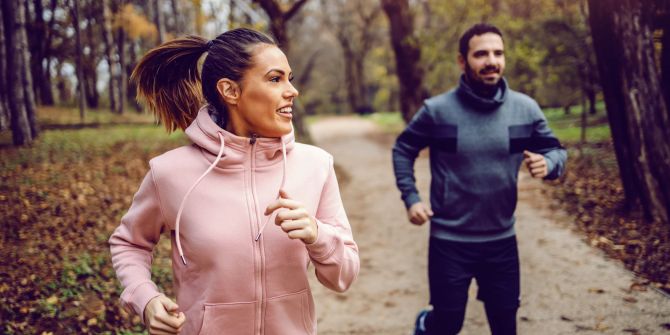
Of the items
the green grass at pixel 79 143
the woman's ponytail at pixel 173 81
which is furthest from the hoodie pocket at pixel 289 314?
the green grass at pixel 79 143

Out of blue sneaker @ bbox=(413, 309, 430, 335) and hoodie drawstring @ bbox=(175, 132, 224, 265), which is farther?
blue sneaker @ bbox=(413, 309, 430, 335)

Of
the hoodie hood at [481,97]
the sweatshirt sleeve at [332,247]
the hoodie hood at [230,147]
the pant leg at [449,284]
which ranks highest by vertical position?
the hoodie hood at [481,97]

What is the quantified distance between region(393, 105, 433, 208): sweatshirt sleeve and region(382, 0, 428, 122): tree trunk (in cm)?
1296

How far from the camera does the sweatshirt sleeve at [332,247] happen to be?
1.87 meters

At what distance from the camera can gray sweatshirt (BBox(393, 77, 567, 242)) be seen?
3271mm

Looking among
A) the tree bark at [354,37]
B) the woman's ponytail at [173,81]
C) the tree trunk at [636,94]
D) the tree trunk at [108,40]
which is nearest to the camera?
the woman's ponytail at [173,81]

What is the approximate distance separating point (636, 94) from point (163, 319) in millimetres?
5984

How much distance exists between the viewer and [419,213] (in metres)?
3.46

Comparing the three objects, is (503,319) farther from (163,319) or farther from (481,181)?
(163,319)

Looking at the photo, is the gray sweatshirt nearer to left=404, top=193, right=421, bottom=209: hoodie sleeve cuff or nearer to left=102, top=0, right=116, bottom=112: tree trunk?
left=404, top=193, right=421, bottom=209: hoodie sleeve cuff

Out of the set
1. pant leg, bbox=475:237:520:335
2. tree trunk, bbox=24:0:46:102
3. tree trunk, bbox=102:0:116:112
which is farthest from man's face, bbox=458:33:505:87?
tree trunk, bbox=102:0:116:112

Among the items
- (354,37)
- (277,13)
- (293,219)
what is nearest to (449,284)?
(293,219)

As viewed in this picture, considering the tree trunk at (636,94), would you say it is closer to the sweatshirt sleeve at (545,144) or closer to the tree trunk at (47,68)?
the sweatshirt sleeve at (545,144)

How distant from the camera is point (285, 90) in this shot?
202 cm
